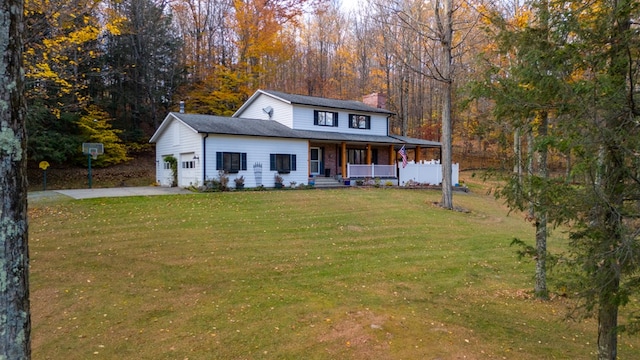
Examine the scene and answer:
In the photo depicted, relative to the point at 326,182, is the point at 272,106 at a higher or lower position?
higher

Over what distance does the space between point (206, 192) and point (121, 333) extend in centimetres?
1244

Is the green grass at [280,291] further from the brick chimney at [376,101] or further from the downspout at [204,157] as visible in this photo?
the brick chimney at [376,101]

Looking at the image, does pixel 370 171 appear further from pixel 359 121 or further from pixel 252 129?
pixel 252 129

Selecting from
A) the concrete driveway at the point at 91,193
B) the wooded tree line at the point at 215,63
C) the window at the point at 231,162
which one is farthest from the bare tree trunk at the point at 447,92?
the concrete driveway at the point at 91,193

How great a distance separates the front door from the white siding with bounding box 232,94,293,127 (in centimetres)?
247

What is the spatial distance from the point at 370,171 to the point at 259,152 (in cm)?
756

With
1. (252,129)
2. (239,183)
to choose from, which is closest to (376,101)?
(252,129)

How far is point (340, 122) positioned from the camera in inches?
953

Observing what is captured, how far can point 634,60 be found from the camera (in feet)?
9.66

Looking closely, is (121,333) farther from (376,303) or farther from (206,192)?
(206,192)

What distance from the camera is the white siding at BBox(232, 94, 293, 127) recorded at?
22453 millimetres

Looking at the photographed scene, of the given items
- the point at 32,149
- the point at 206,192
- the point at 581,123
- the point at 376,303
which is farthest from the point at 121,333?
the point at 32,149

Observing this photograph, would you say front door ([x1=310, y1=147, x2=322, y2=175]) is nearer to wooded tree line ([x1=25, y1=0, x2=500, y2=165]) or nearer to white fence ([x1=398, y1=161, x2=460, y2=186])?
white fence ([x1=398, y1=161, x2=460, y2=186])

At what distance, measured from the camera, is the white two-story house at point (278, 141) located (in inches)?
712
